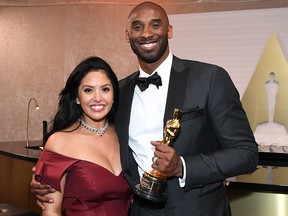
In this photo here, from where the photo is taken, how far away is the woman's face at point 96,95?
2.53 metres

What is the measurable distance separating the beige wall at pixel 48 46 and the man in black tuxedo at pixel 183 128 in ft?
15.4

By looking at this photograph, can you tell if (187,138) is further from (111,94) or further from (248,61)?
(248,61)

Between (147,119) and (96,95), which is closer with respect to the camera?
(147,119)

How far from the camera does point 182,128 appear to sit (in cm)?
219

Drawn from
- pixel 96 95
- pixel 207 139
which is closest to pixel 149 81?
pixel 96 95

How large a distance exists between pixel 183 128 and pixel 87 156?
2.09 ft

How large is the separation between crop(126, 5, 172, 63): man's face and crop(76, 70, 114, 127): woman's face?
0.30 metres

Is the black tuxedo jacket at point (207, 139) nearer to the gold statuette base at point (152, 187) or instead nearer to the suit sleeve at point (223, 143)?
the suit sleeve at point (223, 143)

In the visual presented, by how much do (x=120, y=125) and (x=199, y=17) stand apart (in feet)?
14.5

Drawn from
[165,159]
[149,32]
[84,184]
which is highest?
[149,32]

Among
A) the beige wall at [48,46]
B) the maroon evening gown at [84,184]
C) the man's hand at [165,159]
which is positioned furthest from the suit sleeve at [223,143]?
the beige wall at [48,46]

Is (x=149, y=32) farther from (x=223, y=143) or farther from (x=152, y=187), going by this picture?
(x=152, y=187)

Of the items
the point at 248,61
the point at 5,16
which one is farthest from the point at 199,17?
the point at 5,16

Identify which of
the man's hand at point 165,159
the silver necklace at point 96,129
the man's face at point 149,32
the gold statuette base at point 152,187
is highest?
the man's face at point 149,32
